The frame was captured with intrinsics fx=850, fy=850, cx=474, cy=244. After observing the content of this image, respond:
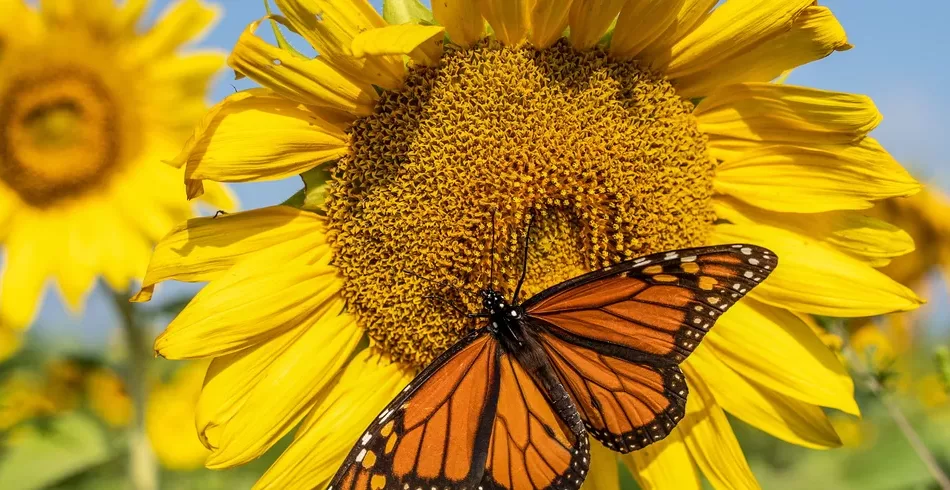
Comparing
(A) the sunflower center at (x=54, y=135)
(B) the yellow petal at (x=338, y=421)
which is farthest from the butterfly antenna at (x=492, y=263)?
(A) the sunflower center at (x=54, y=135)

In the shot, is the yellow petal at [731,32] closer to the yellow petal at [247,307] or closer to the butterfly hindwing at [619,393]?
the butterfly hindwing at [619,393]

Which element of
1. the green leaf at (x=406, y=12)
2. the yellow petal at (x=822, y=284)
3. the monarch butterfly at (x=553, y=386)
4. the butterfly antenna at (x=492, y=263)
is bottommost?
the yellow petal at (x=822, y=284)

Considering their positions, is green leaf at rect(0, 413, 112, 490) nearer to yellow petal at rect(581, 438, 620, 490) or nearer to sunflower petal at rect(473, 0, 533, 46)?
yellow petal at rect(581, 438, 620, 490)

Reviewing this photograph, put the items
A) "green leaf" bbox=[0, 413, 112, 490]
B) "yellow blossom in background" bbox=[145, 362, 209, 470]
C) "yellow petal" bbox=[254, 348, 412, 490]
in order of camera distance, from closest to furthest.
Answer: "yellow petal" bbox=[254, 348, 412, 490]
"green leaf" bbox=[0, 413, 112, 490]
"yellow blossom in background" bbox=[145, 362, 209, 470]

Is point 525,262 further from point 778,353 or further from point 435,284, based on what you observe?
point 778,353

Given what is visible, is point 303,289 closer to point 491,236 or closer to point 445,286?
point 445,286

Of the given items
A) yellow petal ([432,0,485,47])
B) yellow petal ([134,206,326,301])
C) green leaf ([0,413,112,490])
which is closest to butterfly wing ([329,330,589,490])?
yellow petal ([134,206,326,301])
